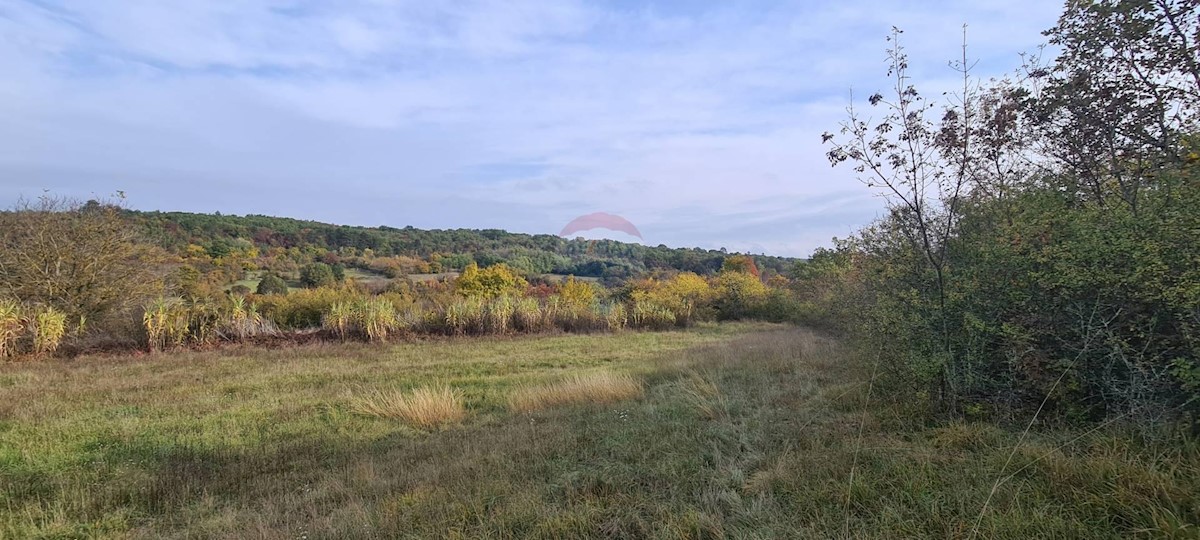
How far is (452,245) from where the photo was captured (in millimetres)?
67688

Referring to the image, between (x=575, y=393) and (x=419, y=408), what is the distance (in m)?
2.33

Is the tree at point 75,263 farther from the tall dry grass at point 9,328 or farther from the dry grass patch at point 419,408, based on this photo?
the dry grass patch at point 419,408

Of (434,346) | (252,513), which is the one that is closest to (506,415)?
(252,513)

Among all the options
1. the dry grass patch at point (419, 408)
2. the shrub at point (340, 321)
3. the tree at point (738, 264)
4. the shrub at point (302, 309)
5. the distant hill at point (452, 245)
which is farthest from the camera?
the distant hill at point (452, 245)

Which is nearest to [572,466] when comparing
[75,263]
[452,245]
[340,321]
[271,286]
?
[340,321]

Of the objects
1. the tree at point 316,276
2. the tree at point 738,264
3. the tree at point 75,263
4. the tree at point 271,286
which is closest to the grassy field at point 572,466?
the tree at point 75,263

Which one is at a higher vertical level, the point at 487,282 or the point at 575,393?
the point at 487,282

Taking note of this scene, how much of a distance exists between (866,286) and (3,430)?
38.8 feet

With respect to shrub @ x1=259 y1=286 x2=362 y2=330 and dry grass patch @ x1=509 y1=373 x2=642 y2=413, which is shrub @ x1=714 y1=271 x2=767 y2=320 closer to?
shrub @ x1=259 y1=286 x2=362 y2=330

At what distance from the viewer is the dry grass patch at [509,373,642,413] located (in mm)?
7859

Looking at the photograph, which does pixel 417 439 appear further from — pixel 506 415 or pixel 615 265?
pixel 615 265

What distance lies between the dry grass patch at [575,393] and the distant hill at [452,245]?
38.9 m

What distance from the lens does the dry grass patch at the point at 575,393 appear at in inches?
309

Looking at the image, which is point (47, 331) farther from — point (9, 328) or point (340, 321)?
point (340, 321)
